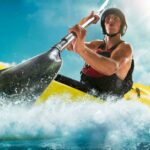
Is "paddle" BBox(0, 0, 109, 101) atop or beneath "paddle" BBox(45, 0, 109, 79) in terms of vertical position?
beneath

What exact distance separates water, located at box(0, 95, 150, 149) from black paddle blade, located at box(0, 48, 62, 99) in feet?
0.58

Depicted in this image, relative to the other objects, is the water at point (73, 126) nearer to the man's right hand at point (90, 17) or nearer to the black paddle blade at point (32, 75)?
the black paddle blade at point (32, 75)

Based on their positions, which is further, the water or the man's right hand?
the man's right hand

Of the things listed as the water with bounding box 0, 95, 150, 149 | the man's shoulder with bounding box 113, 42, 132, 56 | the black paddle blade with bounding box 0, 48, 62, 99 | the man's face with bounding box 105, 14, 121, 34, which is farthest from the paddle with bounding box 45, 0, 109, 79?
the man's face with bounding box 105, 14, 121, 34

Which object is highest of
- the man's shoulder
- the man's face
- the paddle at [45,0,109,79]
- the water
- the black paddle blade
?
the man's face

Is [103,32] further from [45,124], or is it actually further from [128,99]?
[45,124]

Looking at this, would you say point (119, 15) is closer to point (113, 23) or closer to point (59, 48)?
point (113, 23)

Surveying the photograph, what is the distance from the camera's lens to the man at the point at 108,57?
13.5ft

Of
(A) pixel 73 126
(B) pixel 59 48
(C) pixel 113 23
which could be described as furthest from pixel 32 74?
(C) pixel 113 23

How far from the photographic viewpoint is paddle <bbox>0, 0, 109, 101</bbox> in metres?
3.44

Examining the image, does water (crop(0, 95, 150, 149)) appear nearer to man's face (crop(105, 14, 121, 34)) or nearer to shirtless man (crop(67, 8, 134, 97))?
shirtless man (crop(67, 8, 134, 97))

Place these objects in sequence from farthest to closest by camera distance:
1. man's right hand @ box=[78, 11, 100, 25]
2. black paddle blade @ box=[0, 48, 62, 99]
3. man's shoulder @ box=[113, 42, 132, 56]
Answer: man's right hand @ box=[78, 11, 100, 25] < man's shoulder @ box=[113, 42, 132, 56] < black paddle blade @ box=[0, 48, 62, 99]

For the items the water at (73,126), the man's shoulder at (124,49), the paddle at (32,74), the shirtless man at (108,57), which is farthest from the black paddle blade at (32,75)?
the man's shoulder at (124,49)

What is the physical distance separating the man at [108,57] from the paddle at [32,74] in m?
0.36
